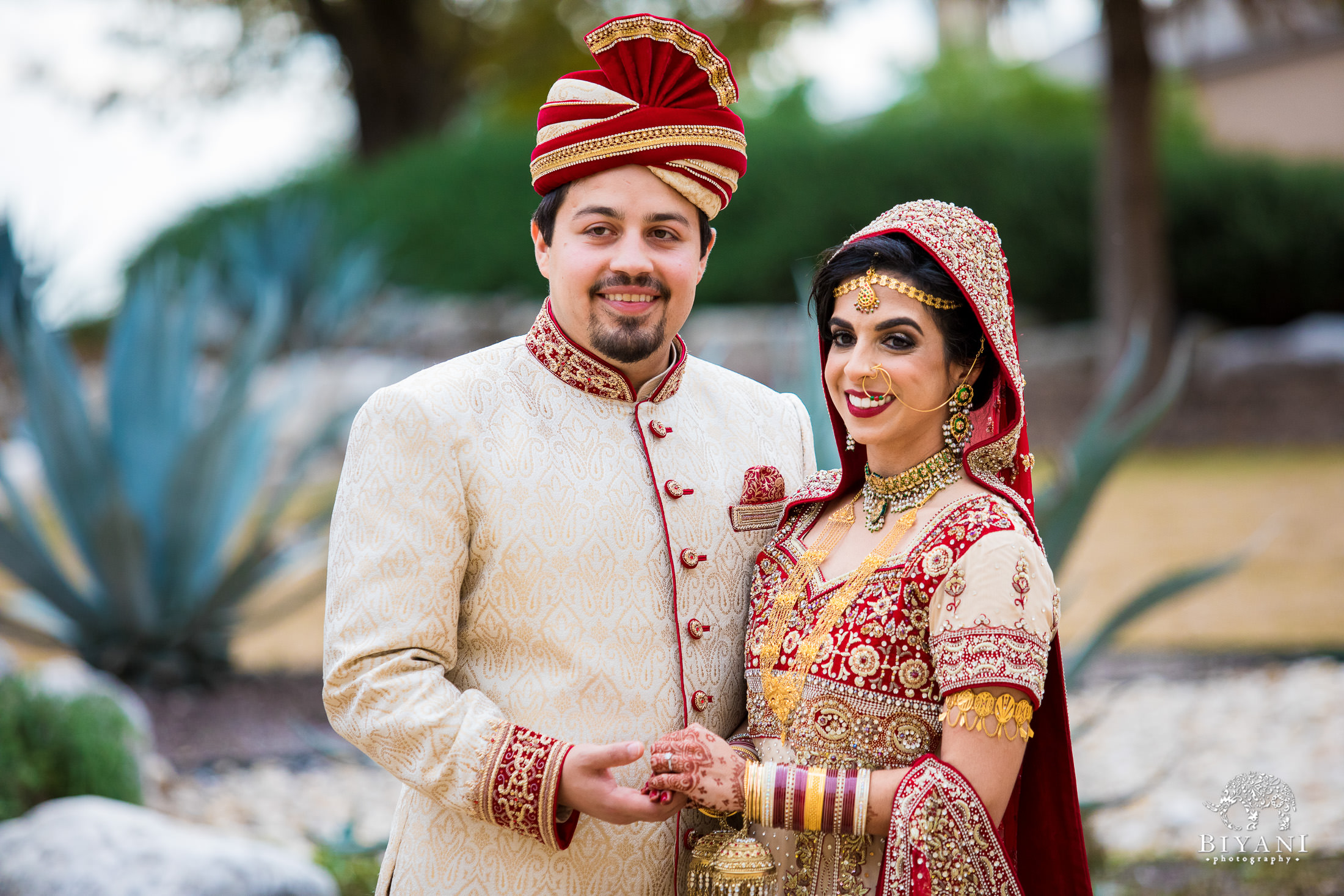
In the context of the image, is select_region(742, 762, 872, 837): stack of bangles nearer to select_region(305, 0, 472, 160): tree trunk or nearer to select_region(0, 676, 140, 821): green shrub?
select_region(0, 676, 140, 821): green shrub

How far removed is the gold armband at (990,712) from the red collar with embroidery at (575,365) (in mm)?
751

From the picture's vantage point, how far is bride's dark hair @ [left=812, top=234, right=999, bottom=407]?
201cm

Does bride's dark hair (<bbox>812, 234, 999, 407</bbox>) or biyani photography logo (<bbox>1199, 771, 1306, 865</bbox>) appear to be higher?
bride's dark hair (<bbox>812, 234, 999, 407</bbox>)

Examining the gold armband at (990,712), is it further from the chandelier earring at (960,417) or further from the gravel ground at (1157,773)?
the gravel ground at (1157,773)

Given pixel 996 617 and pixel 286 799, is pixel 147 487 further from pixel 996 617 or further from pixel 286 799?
pixel 996 617

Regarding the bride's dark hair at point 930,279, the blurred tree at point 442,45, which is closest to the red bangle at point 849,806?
the bride's dark hair at point 930,279

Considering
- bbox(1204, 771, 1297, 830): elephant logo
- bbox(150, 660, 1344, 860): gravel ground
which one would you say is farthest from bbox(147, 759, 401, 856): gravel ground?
bbox(1204, 771, 1297, 830): elephant logo

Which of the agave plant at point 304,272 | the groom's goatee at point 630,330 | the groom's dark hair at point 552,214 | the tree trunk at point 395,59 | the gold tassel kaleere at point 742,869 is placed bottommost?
the gold tassel kaleere at point 742,869

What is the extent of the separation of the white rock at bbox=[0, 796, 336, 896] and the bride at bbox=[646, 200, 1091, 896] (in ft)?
5.72

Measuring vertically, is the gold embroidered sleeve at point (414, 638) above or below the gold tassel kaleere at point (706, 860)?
above

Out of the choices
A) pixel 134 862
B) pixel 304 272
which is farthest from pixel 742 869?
pixel 304 272

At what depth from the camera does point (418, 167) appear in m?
15.0

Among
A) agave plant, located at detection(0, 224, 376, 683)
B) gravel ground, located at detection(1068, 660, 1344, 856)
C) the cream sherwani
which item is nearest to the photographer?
the cream sherwani

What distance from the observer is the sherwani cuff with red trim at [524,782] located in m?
1.90
